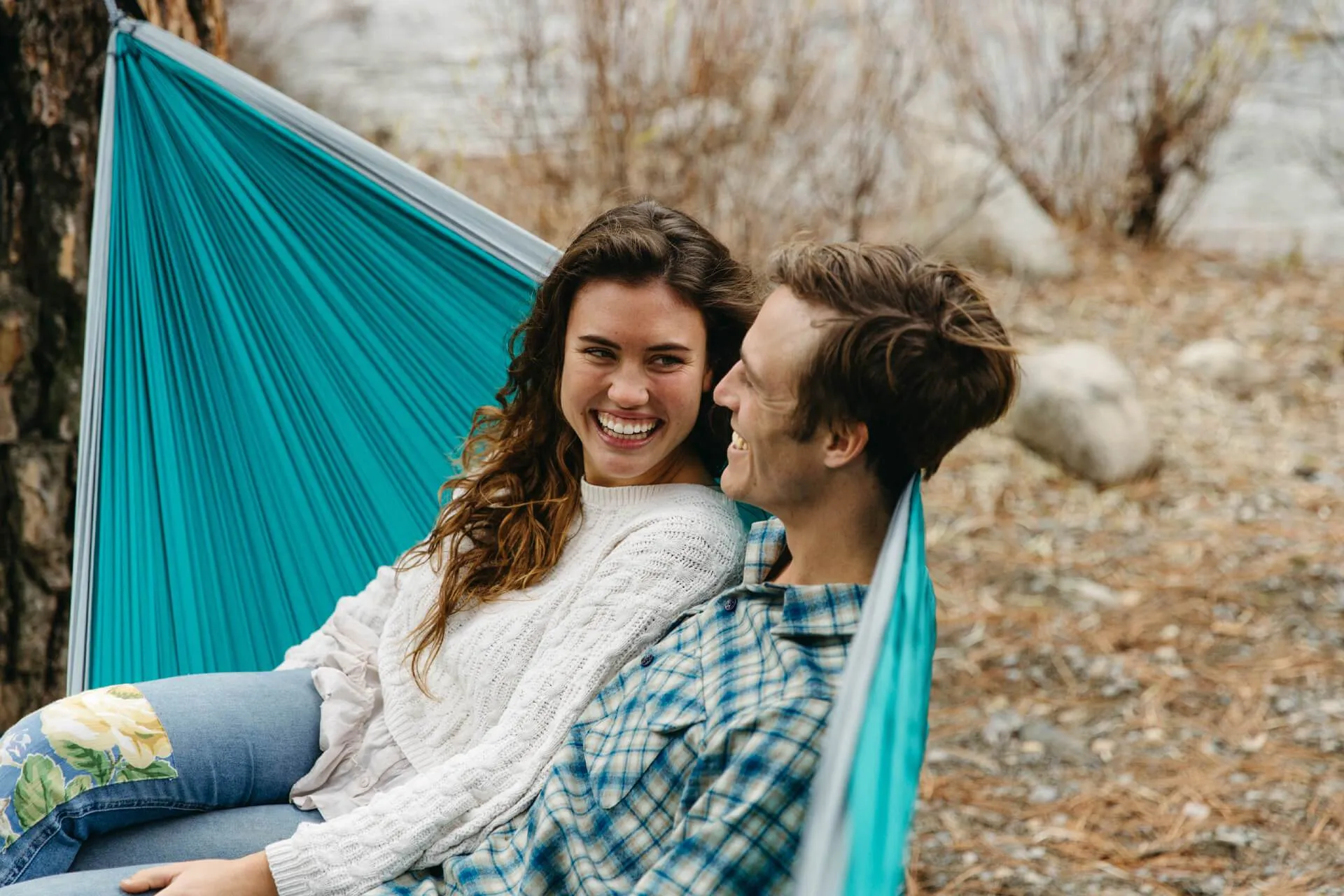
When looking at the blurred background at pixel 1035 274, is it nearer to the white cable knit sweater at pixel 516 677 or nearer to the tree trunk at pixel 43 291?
the tree trunk at pixel 43 291

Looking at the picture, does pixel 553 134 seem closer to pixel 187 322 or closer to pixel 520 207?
pixel 520 207

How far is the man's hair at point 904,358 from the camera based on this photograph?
1.34 metres

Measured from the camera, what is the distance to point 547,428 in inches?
72.5

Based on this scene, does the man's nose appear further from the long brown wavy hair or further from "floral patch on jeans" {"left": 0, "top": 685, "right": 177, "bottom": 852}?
"floral patch on jeans" {"left": 0, "top": 685, "right": 177, "bottom": 852}

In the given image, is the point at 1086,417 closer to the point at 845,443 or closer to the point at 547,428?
the point at 547,428

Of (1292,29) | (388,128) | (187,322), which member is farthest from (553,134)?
(1292,29)

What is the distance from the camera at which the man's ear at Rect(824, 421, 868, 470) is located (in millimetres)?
1367

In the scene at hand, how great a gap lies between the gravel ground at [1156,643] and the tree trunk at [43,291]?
5.37ft

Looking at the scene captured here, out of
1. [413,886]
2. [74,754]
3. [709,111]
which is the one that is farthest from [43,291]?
[709,111]

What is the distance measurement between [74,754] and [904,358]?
107 centimetres

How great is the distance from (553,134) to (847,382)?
2837 millimetres

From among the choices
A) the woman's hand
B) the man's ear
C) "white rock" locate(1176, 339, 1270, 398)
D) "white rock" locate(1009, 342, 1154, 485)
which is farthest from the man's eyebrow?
"white rock" locate(1176, 339, 1270, 398)

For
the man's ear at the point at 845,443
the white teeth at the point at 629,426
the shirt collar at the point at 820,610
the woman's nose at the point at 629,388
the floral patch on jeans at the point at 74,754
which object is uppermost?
the woman's nose at the point at 629,388

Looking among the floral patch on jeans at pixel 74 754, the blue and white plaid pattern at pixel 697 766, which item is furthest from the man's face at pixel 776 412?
the floral patch on jeans at pixel 74 754
